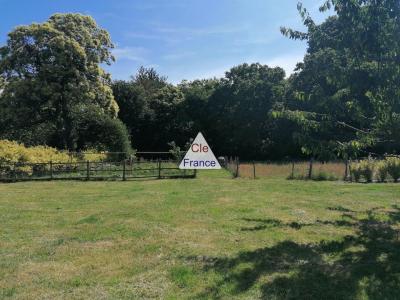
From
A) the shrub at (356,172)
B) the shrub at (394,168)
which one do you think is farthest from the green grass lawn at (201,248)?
the shrub at (394,168)

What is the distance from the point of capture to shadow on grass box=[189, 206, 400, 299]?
210 inches

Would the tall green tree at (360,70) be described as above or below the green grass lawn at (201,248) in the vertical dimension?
above

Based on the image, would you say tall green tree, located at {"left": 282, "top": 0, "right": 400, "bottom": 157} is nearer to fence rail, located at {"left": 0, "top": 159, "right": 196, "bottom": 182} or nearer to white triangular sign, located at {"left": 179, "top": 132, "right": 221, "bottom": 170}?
white triangular sign, located at {"left": 179, "top": 132, "right": 221, "bottom": 170}

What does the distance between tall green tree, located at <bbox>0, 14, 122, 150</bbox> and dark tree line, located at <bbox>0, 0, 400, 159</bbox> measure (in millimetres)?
58

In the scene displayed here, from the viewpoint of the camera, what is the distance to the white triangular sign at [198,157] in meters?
21.9

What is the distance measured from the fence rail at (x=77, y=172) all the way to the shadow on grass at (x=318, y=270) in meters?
14.9

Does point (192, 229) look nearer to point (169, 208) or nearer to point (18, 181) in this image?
point (169, 208)

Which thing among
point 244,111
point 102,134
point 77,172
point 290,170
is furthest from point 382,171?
point 244,111

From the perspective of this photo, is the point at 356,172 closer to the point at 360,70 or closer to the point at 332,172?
the point at 332,172

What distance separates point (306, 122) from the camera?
28.3 feet

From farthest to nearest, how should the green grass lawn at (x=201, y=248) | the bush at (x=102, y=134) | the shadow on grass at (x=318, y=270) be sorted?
the bush at (x=102, y=134) → the green grass lawn at (x=201, y=248) → the shadow on grass at (x=318, y=270)

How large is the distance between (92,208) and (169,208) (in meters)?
2.03

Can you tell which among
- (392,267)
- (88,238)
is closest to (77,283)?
(88,238)

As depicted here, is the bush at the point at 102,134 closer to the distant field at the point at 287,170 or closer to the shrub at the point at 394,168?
the distant field at the point at 287,170
